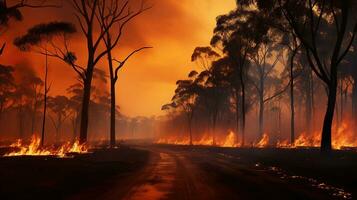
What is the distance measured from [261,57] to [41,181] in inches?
2106

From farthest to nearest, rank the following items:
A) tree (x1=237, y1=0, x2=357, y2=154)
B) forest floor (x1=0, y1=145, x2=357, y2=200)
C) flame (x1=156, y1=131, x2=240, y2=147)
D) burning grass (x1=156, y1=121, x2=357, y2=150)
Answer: flame (x1=156, y1=131, x2=240, y2=147), burning grass (x1=156, y1=121, x2=357, y2=150), tree (x1=237, y1=0, x2=357, y2=154), forest floor (x1=0, y1=145, x2=357, y2=200)

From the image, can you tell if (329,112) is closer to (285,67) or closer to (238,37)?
(238,37)

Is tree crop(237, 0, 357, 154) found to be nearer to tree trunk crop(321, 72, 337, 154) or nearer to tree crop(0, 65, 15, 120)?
tree trunk crop(321, 72, 337, 154)

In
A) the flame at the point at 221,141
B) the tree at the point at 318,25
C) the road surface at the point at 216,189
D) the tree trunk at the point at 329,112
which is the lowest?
the road surface at the point at 216,189

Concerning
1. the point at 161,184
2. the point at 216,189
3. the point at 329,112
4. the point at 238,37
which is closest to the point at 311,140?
the point at 238,37

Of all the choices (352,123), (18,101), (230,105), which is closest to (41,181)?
(352,123)

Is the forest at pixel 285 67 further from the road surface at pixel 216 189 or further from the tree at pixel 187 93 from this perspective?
the road surface at pixel 216 189

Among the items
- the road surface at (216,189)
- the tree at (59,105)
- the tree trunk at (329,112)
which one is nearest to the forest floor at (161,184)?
the road surface at (216,189)

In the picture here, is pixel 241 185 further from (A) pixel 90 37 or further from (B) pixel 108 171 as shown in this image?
(A) pixel 90 37

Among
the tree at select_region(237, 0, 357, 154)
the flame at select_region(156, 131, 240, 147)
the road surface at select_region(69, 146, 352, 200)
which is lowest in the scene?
the road surface at select_region(69, 146, 352, 200)

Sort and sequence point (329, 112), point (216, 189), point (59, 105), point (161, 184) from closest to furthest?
point (216, 189) < point (161, 184) < point (329, 112) < point (59, 105)

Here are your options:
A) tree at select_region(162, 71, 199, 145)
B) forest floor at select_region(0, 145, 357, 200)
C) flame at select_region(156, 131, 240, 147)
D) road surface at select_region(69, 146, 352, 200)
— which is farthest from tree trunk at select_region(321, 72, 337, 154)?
tree at select_region(162, 71, 199, 145)

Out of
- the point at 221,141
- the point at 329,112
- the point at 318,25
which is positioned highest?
the point at 318,25

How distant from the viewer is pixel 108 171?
2389 cm
